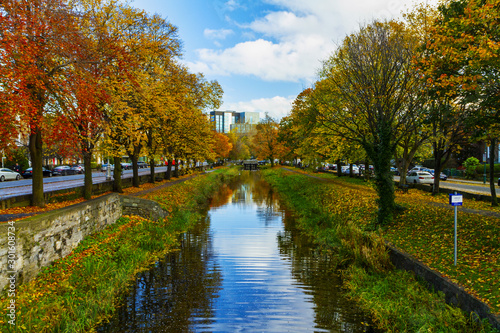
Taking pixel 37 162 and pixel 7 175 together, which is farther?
pixel 7 175

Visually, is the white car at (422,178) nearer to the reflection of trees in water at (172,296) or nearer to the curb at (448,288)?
the curb at (448,288)

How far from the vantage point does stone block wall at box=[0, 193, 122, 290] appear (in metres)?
6.62

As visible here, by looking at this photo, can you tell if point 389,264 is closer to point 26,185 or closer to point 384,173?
point 384,173

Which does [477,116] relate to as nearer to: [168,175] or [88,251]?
[88,251]

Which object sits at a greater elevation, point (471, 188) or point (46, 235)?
point (46, 235)

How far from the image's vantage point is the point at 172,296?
848cm

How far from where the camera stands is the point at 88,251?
33.0 feet

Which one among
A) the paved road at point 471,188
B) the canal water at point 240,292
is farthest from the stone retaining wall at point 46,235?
the paved road at point 471,188

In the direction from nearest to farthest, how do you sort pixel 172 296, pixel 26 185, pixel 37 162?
1. pixel 172 296
2. pixel 37 162
3. pixel 26 185

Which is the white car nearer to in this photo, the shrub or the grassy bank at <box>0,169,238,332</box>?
the shrub

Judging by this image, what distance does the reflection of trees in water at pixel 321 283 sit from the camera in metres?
7.16

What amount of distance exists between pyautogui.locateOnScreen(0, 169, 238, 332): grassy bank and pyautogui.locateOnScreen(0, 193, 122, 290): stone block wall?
0.84ft

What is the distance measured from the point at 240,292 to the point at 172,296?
6.25ft

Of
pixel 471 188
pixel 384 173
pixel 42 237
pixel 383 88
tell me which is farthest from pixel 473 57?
pixel 471 188
